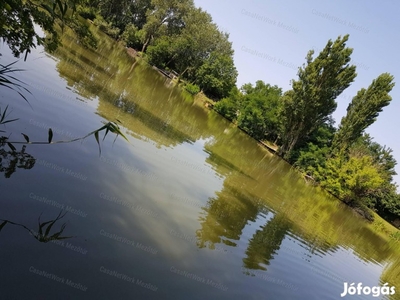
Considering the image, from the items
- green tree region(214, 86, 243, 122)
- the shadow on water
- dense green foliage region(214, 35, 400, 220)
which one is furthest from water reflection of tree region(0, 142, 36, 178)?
green tree region(214, 86, 243, 122)

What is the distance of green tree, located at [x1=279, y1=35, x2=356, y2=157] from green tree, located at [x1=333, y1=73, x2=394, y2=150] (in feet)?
9.13

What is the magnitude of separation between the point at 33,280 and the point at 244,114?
4406 centimetres

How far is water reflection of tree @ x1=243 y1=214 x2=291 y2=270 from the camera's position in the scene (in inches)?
346

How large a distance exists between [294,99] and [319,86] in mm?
3248

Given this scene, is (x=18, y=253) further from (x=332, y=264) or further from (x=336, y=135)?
(x=336, y=135)

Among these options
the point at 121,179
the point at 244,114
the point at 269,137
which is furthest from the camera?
the point at 269,137

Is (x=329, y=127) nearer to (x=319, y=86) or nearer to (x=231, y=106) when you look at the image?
(x=319, y=86)

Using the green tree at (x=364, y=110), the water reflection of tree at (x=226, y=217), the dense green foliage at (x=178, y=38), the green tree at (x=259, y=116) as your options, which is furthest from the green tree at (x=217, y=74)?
the water reflection of tree at (x=226, y=217)

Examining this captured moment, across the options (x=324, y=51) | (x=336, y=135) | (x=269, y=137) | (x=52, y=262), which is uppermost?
(x=324, y=51)

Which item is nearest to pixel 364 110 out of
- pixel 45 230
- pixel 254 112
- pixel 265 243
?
pixel 254 112

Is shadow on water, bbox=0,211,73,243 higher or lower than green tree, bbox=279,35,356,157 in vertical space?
lower

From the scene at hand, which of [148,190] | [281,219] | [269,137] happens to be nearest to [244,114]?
[269,137]

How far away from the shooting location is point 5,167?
631 centimetres

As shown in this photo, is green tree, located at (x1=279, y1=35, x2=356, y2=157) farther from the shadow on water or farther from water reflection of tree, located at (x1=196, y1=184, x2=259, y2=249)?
the shadow on water
